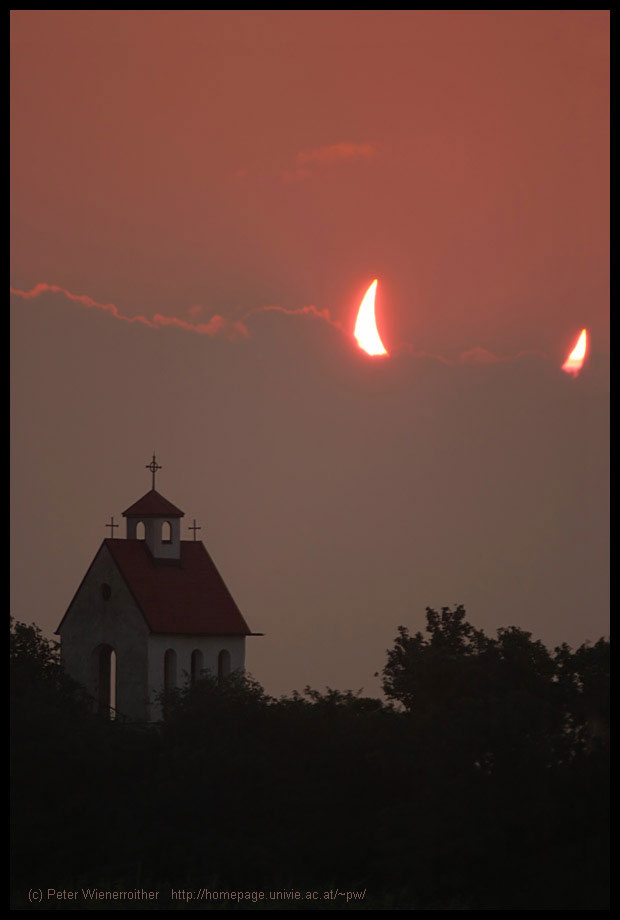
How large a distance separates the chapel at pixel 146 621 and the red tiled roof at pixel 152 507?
30 mm

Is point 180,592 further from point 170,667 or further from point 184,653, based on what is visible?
point 170,667

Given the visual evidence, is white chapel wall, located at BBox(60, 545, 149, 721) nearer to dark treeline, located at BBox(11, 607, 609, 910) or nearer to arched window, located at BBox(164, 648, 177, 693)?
arched window, located at BBox(164, 648, 177, 693)

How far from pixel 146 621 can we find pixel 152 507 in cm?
339

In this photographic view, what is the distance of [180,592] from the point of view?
189ft

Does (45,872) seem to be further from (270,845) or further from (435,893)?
(435,893)

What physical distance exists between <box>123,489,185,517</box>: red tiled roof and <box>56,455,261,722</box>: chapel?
3cm

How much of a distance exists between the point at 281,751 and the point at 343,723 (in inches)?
63.8

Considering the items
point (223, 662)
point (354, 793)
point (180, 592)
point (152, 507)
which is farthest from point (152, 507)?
point (354, 793)

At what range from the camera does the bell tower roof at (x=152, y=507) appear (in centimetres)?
5675


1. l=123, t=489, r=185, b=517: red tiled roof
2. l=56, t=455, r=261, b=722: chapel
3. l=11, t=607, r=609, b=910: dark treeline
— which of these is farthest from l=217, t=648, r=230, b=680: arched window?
l=11, t=607, r=609, b=910: dark treeline

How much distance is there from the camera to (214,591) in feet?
193

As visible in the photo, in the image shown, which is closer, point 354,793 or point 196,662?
point 354,793

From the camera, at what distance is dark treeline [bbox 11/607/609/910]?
3609cm

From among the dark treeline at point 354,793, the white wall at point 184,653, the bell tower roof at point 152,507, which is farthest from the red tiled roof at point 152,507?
the dark treeline at point 354,793
